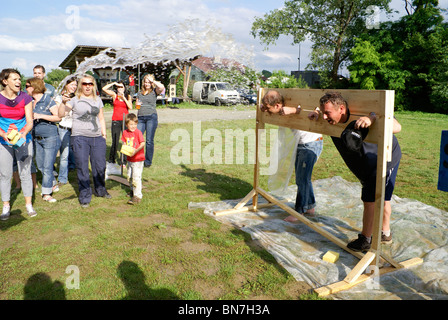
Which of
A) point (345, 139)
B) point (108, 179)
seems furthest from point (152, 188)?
point (345, 139)

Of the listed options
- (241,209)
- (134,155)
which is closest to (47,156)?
(134,155)

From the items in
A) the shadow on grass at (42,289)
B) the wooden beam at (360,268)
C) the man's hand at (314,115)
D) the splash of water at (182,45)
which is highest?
the splash of water at (182,45)

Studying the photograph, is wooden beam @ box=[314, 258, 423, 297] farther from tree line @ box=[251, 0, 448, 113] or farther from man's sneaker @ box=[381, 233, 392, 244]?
tree line @ box=[251, 0, 448, 113]

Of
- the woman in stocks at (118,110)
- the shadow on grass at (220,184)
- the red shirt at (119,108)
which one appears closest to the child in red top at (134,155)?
the shadow on grass at (220,184)

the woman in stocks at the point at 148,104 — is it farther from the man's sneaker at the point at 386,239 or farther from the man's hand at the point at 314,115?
the man's sneaker at the point at 386,239

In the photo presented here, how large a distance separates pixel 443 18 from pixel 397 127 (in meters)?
29.9

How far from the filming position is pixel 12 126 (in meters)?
4.59

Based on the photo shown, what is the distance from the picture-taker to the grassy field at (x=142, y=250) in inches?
127

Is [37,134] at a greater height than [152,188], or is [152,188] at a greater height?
[37,134]

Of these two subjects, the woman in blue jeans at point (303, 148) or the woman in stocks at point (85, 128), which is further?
the woman in stocks at point (85, 128)

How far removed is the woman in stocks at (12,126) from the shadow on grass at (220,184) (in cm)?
302
